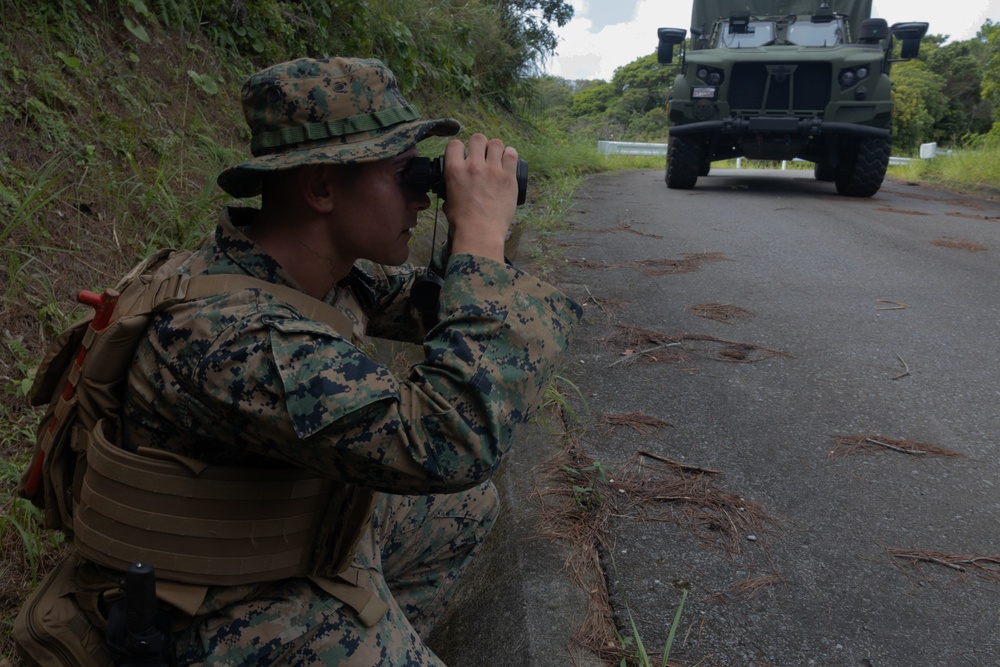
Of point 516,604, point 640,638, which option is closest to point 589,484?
point 516,604

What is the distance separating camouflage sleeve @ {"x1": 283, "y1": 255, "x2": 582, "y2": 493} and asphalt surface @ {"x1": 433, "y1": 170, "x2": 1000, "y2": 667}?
615 mm

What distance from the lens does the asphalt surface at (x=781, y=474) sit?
5.84 ft

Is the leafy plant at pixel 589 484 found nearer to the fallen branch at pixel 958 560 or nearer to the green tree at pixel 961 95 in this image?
the fallen branch at pixel 958 560

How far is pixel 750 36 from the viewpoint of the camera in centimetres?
984

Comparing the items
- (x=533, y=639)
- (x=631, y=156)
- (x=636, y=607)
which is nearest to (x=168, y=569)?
(x=533, y=639)

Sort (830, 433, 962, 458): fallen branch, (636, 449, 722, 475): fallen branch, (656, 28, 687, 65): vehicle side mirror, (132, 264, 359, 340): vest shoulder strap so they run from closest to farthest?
(132, 264, 359, 340): vest shoulder strap
(636, 449, 722, 475): fallen branch
(830, 433, 962, 458): fallen branch
(656, 28, 687, 65): vehicle side mirror

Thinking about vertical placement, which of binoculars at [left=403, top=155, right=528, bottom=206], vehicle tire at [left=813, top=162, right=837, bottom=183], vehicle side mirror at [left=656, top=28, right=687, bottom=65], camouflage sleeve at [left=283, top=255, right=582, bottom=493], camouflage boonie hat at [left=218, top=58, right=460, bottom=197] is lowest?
vehicle tire at [left=813, top=162, right=837, bottom=183]

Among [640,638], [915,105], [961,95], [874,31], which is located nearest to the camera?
[640,638]

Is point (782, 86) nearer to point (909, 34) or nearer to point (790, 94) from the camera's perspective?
point (790, 94)

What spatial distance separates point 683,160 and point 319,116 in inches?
347

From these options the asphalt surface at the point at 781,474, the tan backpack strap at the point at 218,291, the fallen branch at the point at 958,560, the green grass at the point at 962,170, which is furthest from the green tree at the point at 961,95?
the tan backpack strap at the point at 218,291

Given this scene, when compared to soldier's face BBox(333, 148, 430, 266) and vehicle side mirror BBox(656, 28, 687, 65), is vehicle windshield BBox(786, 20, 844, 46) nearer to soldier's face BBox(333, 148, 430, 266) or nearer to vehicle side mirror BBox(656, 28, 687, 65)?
vehicle side mirror BBox(656, 28, 687, 65)

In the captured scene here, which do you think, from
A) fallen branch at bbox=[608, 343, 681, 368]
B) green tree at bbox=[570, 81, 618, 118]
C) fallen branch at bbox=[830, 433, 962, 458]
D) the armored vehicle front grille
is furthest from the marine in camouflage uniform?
green tree at bbox=[570, 81, 618, 118]

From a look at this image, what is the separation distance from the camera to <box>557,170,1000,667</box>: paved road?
179 centimetres
